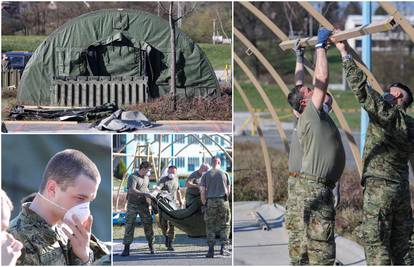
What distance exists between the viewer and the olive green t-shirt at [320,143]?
20.6 ft

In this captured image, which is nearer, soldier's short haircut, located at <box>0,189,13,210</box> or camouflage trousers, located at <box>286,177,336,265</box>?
soldier's short haircut, located at <box>0,189,13,210</box>

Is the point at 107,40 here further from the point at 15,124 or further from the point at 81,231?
the point at 81,231

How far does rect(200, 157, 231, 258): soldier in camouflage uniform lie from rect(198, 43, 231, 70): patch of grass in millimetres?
780

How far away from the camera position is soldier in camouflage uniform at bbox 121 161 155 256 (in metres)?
6.57

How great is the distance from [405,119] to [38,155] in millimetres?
2783

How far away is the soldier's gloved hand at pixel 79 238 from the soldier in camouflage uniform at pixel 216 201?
110 centimetres

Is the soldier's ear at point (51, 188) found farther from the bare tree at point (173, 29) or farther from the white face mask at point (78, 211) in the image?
the bare tree at point (173, 29)

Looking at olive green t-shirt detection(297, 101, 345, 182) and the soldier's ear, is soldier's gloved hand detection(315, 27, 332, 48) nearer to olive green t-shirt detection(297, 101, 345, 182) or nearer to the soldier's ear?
olive green t-shirt detection(297, 101, 345, 182)

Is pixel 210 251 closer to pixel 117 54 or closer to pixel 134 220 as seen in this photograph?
pixel 134 220

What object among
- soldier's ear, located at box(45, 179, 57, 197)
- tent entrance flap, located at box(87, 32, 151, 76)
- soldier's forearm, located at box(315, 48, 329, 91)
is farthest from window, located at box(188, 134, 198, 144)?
soldier's ear, located at box(45, 179, 57, 197)

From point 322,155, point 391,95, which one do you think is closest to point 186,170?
point 322,155

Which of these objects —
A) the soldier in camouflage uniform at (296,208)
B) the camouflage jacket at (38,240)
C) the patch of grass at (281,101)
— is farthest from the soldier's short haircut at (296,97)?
the patch of grass at (281,101)

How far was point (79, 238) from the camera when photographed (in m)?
5.86

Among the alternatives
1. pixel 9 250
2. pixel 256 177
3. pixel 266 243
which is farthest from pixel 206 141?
pixel 256 177
